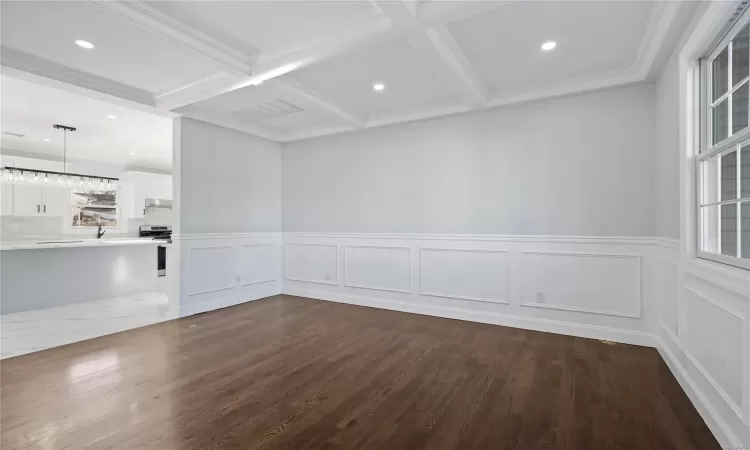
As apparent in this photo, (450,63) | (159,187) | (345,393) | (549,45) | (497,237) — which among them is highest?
(549,45)

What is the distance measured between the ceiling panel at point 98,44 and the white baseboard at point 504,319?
11.1 ft

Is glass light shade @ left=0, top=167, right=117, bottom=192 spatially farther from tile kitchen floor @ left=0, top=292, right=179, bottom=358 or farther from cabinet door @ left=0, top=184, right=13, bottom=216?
tile kitchen floor @ left=0, top=292, right=179, bottom=358

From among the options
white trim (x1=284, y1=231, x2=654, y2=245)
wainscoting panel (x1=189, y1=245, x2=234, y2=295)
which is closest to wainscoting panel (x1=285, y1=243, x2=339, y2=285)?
white trim (x1=284, y1=231, x2=654, y2=245)

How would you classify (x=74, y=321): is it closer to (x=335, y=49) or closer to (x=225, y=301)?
(x=225, y=301)

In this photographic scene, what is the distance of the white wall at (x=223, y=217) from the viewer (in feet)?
14.5

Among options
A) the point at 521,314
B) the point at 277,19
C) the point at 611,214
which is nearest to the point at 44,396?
the point at 277,19

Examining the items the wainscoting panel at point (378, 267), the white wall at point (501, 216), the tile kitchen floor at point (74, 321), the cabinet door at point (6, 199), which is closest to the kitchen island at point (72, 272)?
the tile kitchen floor at point (74, 321)

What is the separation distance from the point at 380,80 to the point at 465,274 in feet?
8.11

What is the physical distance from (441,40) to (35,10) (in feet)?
9.82

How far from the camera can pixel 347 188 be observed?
5.13 metres

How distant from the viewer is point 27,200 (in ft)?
20.0

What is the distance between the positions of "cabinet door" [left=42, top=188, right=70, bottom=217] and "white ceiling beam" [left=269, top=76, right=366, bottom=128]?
5.94m

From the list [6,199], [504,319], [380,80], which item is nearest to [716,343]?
Answer: [504,319]

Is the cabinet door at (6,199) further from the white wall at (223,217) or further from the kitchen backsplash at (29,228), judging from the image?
the white wall at (223,217)
